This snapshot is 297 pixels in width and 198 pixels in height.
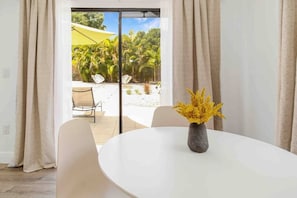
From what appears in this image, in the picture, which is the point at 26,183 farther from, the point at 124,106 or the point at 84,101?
the point at 124,106

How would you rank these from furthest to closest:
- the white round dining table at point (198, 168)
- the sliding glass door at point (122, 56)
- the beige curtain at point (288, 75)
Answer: the sliding glass door at point (122, 56), the beige curtain at point (288, 75), the white round dining table at point (198, 168)

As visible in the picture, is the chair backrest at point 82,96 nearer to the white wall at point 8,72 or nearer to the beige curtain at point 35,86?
the beige curtain at point 35,86

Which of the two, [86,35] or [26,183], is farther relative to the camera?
[86,35]

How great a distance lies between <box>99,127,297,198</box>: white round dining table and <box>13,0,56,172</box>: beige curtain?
1.81m

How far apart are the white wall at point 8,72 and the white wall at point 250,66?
9.08ft

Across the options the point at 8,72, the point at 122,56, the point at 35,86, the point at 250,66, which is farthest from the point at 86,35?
the point at 250,66

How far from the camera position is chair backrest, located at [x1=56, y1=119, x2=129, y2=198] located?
4.39 ft

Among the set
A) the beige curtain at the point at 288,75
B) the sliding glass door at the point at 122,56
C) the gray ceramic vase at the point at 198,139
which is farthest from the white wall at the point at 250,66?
the gray ceramic vase at the point at 198,139

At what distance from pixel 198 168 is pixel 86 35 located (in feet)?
9.41

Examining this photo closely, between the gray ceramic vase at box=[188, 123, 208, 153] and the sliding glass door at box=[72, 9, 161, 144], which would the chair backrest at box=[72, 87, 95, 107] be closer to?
the sliding glass door at box=[72, 9, 161, 144]

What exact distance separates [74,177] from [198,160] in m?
0.73

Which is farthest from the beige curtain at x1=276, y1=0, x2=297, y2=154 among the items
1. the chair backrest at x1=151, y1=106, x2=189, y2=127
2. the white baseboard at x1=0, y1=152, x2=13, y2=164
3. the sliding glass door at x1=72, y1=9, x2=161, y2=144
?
the white baseboard at x1=0, y1=152, x2=13, y2=164

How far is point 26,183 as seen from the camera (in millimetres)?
2652

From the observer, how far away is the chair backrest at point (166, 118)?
2.12m
